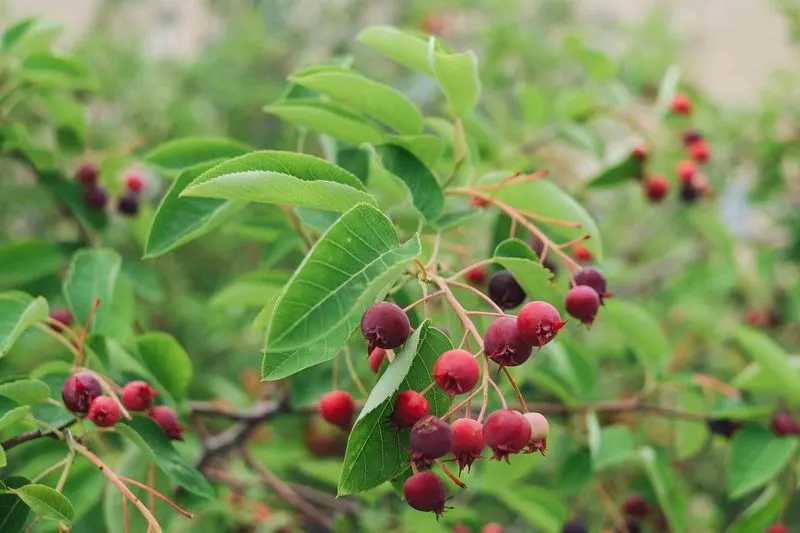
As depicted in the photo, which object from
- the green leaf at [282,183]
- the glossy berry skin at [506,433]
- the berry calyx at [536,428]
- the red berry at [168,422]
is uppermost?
the green leaf at [282,183]

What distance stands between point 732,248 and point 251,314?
1.28 meters

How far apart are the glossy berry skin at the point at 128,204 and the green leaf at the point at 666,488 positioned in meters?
1.04

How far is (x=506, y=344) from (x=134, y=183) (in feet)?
3.62

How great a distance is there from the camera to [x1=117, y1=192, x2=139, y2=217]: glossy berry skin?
158 centimetres

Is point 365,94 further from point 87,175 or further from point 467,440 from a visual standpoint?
point 87,175

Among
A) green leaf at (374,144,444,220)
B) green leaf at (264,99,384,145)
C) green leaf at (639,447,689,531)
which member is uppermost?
green leaf at (264,99,384,145)

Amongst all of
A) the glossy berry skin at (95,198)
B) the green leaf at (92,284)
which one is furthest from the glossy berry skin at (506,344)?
the glossy berry skin at (95,198)

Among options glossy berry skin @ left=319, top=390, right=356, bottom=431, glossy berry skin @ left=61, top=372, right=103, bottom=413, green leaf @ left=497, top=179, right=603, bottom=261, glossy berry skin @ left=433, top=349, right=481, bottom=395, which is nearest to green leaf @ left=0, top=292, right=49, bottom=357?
glossy berry skin @ left=61, top=372, right=103, bottom=413

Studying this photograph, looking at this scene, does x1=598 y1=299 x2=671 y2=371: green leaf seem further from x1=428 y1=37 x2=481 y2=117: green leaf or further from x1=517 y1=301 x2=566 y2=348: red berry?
x1=517 y1=301 x2=566 y2=348: red berry

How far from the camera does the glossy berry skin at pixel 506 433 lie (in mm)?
686

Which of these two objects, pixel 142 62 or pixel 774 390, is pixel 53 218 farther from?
pixel 774 390

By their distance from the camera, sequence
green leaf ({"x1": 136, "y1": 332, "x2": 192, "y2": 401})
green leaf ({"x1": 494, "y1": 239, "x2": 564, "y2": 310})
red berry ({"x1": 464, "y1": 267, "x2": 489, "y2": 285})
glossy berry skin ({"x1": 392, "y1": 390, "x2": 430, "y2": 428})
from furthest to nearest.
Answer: red berry ({"x1": 464, "y1": 267, "x2": 489, "y2": 285}), green leaf ({"x1": 136, "y1": 332, "x2": 192, "y2": 401}), green leaf ({"x1": 494, "y1": 239, "x2": 564, "y2": 310}), glossy berry skin ({"x1": 392, "y1": 390, "x2": 430, "y2": 428})

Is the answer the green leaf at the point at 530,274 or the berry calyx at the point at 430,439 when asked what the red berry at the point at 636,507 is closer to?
the green leaf at the point at 530,274

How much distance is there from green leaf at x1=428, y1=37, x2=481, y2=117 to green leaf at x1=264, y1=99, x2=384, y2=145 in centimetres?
10
